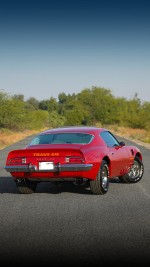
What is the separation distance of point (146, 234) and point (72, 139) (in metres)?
4.42

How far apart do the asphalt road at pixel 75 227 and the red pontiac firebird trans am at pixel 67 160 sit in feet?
1.18

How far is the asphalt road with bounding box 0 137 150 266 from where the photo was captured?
18.8 feet

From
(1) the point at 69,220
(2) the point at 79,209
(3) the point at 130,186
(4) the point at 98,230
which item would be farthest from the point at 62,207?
(3) the point at 130,186

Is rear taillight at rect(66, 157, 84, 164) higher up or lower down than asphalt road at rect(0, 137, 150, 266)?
higher up

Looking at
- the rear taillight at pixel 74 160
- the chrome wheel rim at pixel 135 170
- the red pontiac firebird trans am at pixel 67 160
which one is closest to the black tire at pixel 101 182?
the red pontiac firebird trans am at pixel 67 160

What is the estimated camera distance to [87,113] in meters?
122

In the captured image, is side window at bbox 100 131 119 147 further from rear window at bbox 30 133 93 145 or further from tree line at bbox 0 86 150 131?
tree line at bbox 0 86 150 131

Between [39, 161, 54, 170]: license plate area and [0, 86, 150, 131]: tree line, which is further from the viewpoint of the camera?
[0, 86, 150, 131]: tree line

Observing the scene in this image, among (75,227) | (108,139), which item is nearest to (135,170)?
(108,139)

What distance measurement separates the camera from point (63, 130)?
1132cm

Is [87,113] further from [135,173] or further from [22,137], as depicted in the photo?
[135,173]

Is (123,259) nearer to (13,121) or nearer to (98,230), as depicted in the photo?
(98,230)

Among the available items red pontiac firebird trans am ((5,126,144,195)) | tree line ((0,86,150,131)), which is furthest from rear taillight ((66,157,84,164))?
tree line ((0,86,150,131))

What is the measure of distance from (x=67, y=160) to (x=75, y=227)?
2.84 meters
